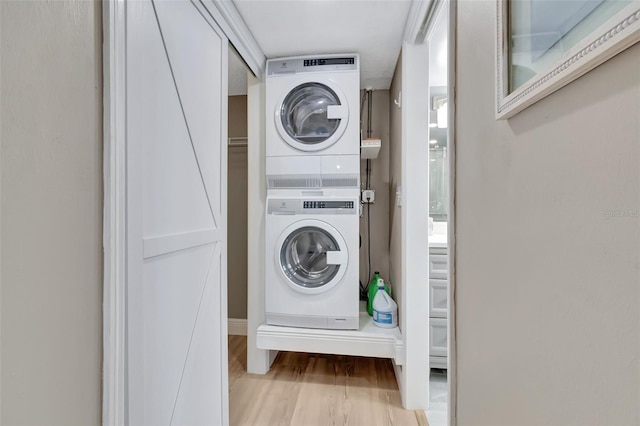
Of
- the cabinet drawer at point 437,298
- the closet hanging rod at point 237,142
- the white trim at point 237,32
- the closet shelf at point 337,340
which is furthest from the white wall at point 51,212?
the closet hanging rod at point 237,142

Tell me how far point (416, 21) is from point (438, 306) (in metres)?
1.83

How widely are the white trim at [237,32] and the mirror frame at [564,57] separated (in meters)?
1.30

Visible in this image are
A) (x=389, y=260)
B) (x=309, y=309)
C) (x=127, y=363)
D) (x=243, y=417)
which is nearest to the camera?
(x=127, y=363)

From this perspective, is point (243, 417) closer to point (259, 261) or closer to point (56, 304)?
point (259, 261)

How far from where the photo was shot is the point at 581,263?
0.45 metres

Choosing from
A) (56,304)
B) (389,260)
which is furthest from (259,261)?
(56,304)

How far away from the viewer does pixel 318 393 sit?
192 cm

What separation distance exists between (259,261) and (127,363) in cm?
133

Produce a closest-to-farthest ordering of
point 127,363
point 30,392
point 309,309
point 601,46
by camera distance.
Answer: point 601,46 < point 30,392 < point 127,363 < point 309,309

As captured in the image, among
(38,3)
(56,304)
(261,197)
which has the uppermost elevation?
(38,3)

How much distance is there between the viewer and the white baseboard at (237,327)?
9.55 feet

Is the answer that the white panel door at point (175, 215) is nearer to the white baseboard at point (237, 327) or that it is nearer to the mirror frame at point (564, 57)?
the mirror frame at point (564, 57)

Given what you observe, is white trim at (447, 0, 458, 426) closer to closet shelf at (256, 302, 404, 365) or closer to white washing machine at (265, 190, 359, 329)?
closet shelf at (256, 302, 404, 365)

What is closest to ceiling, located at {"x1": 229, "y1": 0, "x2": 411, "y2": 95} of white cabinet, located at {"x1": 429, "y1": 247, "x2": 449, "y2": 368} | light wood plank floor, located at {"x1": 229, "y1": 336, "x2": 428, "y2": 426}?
white cabinet, located at {"x1": 429, "y1": 247, "x2": 449, "y2": 368}
